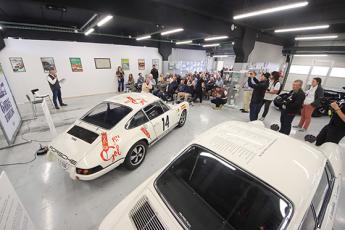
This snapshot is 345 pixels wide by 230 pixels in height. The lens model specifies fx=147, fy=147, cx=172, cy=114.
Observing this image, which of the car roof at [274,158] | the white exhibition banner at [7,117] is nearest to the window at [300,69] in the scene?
the car roof at [274,158]

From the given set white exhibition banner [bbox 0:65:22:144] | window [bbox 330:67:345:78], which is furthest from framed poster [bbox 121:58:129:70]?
window [bbox 330:67:345:78]

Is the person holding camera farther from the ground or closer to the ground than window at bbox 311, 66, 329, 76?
closer to the ground

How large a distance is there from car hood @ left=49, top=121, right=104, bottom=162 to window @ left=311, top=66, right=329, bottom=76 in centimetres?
1392

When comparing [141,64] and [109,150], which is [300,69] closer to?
[141,64]

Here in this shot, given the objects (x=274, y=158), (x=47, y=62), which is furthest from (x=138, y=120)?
(x=47, y=62)

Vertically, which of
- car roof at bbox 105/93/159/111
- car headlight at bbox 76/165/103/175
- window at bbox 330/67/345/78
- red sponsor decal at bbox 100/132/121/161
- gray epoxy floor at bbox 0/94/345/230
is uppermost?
window at bbox 330/67/345/78

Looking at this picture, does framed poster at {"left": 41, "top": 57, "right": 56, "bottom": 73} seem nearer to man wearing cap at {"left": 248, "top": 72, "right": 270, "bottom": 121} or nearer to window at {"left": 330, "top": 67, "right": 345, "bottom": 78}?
man wearing cap at {"left": 248, "top": 72, "right": 270, "bottom": 121}

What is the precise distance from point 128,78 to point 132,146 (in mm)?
8014

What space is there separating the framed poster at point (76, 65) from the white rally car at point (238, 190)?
29.0ft

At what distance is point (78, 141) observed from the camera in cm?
Result: 234

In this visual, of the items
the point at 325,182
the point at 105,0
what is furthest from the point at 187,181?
the point at 105,0

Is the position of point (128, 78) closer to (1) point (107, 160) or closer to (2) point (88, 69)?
(2) point (88, 69)

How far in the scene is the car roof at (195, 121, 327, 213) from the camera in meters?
1.03

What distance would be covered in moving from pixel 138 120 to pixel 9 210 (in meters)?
1.87
